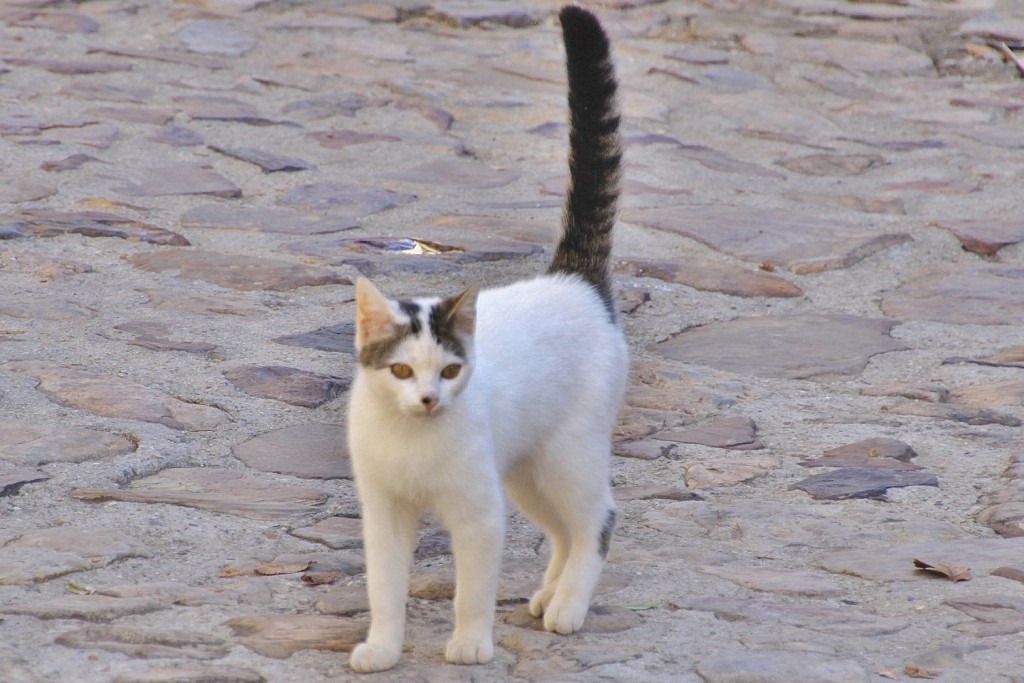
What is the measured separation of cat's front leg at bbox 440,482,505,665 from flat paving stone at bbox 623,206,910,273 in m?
3.00

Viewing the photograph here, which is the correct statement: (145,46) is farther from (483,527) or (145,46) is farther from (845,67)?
(483,527)

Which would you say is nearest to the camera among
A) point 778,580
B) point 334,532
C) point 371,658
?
point 371,658

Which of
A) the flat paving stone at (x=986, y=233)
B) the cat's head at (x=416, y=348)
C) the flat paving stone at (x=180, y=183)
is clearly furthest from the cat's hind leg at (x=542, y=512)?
the flat paving stone at (x=986, y=233)

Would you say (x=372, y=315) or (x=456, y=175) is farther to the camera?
(x=456, y=175)

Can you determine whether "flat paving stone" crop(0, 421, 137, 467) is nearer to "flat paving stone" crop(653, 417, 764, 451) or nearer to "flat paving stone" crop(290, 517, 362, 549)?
"flat paving stone" crop(290, 517, 362, 549)

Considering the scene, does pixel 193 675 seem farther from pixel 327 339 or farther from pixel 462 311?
pixel 327 339

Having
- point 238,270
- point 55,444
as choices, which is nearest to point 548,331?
point 55,444

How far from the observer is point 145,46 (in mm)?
7812

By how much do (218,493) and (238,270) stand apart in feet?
5.66

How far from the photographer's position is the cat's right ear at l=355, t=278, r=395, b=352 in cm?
263

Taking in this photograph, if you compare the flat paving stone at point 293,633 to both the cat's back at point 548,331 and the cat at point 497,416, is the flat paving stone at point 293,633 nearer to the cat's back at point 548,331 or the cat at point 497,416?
the cat at point 497,416

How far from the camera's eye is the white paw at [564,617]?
2.75 meters

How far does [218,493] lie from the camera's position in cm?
→ 327

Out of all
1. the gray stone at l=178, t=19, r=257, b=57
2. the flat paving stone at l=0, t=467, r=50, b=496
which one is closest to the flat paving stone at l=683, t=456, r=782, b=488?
the flat paving stone at l=0, t=467, r=50, b=496
